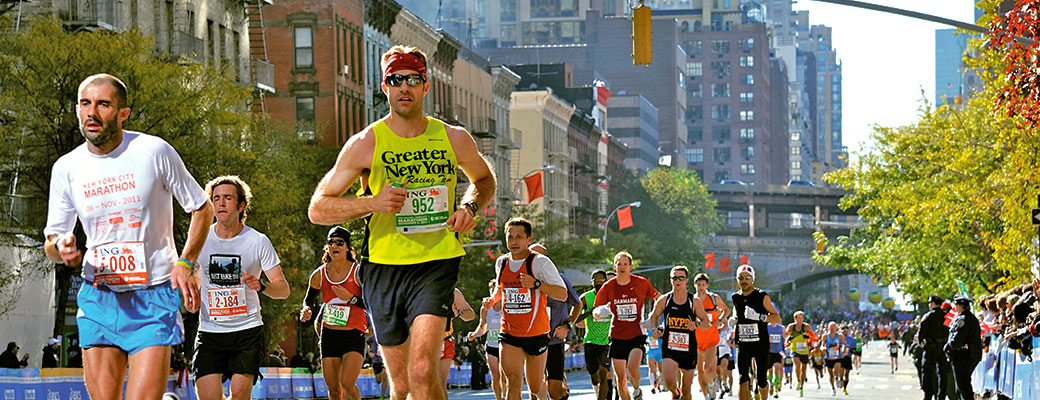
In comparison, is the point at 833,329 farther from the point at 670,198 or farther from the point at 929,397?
the point at 670,198

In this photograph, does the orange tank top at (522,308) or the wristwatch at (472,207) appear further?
the orange tank top at (522,308)

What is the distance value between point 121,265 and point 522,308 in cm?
802

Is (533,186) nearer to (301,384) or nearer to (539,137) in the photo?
(539,137)

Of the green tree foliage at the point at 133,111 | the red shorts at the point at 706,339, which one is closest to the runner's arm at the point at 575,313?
the red shorts at the point at 706,339

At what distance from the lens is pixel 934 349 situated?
26469 millimetres

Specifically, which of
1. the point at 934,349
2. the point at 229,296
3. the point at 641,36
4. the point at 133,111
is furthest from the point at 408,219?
the point at 133,111

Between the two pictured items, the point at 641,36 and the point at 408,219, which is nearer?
the point at 408,219

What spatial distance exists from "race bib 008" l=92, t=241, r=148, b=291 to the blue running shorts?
0.05 meters

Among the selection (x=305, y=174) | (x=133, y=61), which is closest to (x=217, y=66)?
(x=133, y=61)

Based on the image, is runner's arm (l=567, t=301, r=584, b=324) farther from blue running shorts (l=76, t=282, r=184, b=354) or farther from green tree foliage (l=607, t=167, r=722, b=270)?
green tree foliage (l=607, t=167, r=722, b=270)

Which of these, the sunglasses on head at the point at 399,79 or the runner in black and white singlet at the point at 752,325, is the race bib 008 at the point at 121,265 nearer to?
the sunglasses on head at the point at 399,79

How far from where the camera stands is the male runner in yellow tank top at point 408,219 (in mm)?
9492

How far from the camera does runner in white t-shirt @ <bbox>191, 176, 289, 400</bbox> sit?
13547 mm

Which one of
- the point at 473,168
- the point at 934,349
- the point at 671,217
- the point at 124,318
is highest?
the point at 473,168
